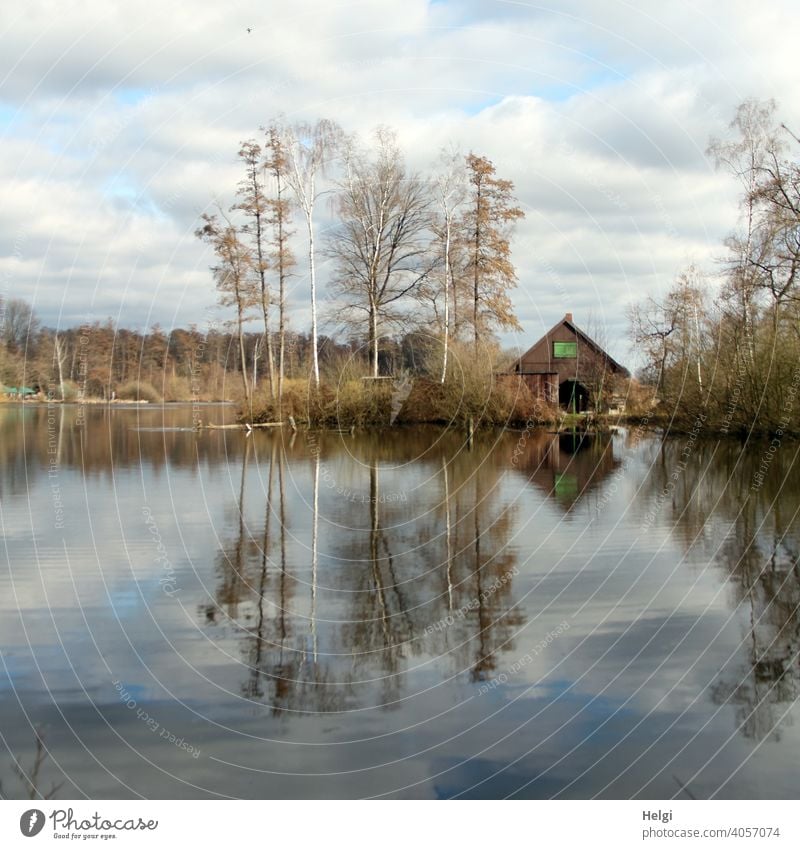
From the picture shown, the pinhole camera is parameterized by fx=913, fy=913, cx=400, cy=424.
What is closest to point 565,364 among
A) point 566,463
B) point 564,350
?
point 564,350

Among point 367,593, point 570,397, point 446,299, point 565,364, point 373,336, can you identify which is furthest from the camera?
point 570,397

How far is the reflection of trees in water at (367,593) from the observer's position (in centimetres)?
792

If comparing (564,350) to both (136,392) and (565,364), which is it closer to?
(565,364)

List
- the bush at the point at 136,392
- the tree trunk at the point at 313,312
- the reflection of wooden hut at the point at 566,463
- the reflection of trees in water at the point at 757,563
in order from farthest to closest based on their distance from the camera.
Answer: the bush at the point at 136,392 < the tree trunk at the point at 313,312 < the reflection of wooden hut at the point at 566,463 < the reflection of trees in water at the point at 757,563

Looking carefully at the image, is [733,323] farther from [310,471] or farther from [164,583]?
[164,583]

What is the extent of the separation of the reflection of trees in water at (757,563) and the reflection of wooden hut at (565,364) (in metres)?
28.9

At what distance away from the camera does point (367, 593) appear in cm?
1050

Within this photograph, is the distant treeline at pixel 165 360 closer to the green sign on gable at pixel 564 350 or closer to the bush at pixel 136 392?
the bush at pixel 136 392

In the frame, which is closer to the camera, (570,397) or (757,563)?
(757,563)

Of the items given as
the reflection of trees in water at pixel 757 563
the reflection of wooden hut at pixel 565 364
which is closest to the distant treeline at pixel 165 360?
the reflection of wooden hut at pixel 565 364

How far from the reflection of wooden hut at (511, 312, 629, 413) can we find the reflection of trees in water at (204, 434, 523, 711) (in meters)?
36.0

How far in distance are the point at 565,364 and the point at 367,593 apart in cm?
4920

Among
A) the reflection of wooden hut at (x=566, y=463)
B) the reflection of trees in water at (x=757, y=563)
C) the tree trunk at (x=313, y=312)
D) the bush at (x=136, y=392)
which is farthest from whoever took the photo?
the bush at (x=136, y=392)

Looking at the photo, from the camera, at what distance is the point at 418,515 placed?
1602 centimetres
